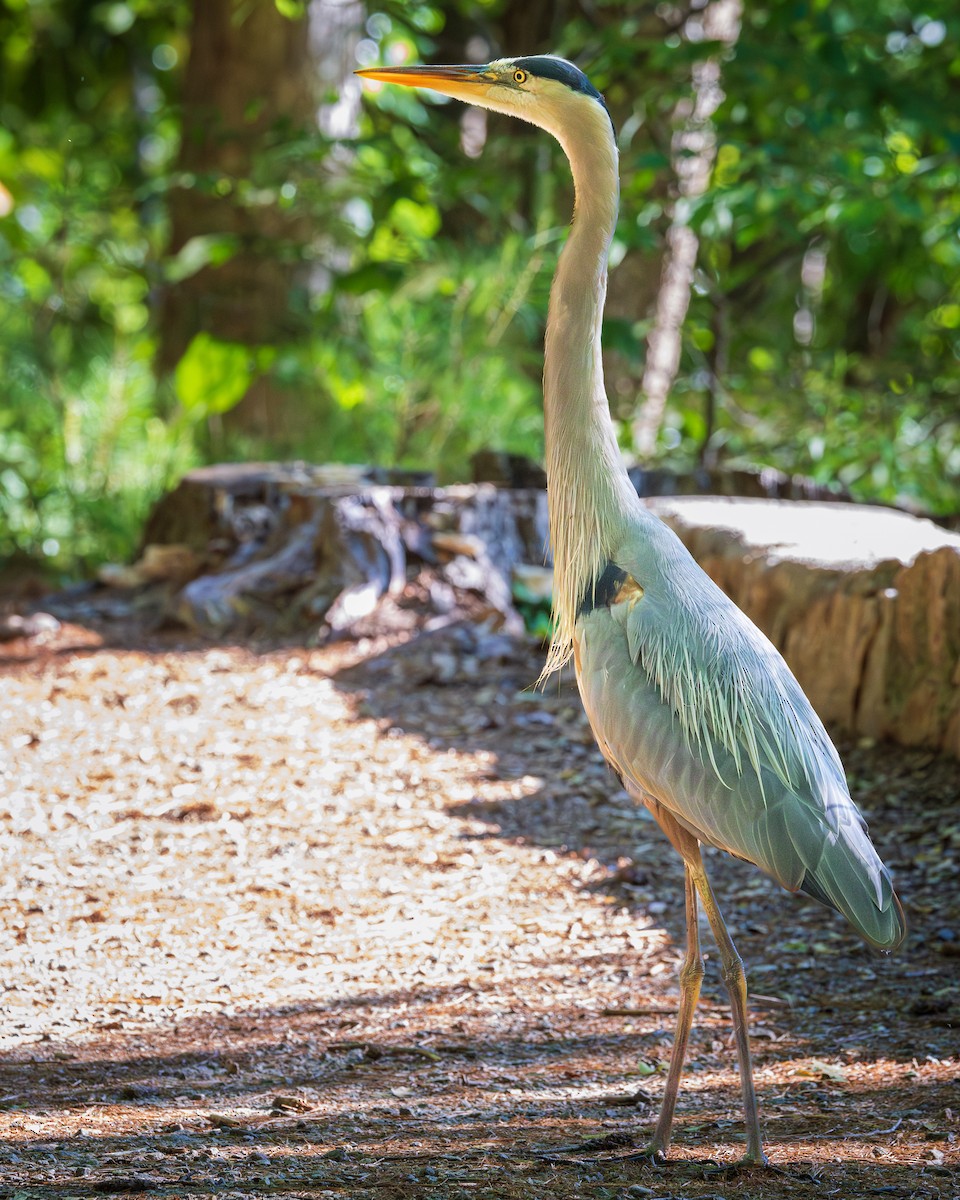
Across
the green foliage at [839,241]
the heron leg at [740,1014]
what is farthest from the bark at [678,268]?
the heron leg at [740,1014]

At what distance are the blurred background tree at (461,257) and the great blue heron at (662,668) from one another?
4.36m

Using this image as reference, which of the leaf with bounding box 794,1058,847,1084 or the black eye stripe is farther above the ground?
the black eye stripe

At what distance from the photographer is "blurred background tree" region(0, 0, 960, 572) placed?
25.6ft

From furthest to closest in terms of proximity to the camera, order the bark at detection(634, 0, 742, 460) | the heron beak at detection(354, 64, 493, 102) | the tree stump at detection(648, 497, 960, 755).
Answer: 1. the bark at detection(634, 0, 742, 460)
2. the tree stump at detection(648, 497, 960, 755)
3. the heron beak at detection(354, 64, 493, 102)

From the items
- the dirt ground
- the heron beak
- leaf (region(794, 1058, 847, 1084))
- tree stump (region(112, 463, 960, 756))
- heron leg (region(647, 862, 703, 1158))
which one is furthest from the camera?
tree stump (region(112, 463, 960, 756))

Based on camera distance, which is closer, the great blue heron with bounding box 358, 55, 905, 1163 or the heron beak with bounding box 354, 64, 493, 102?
the great blue heron with bounding box 358, 55, 905, 1163

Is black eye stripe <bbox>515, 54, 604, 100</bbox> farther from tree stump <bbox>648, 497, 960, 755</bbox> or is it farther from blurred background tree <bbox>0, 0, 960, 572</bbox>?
blurred background tree <bbox>0, 0, 960, 572</bbox>

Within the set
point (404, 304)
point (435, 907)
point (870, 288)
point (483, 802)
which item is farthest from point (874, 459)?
point (435, 907)

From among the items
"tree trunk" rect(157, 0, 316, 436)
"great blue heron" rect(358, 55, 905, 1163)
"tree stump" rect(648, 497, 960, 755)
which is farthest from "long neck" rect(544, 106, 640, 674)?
"tree trunk" rect(157, 0, 316, 436)

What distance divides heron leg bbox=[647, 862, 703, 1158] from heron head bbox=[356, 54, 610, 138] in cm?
175

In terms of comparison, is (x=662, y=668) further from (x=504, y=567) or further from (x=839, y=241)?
(x=839, y=241)

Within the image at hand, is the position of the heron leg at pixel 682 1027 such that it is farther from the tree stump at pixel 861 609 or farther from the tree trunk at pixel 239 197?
the tree trunk at pixel 239 197

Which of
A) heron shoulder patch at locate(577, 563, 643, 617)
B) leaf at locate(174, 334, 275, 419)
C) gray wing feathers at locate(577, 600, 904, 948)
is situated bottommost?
gray wing feathers at locate(577, 600, 904, 948)

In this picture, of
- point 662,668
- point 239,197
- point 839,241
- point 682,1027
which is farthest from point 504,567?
point 839,241
